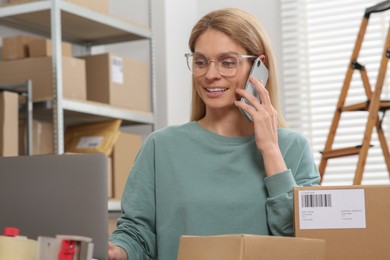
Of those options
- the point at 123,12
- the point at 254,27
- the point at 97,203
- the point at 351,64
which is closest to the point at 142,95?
the point at 123,12

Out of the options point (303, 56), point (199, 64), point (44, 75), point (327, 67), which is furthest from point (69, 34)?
point (199, 64)

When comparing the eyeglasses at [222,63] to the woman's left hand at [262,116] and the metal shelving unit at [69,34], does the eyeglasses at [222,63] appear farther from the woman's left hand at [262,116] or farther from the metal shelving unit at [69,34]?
the metal shelving unit at [69,34]

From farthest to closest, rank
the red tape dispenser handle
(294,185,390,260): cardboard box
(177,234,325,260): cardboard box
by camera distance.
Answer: (294,185,390,260): cardboard box → (177,234,325,260): cardboard box → the red tape dispenser handle

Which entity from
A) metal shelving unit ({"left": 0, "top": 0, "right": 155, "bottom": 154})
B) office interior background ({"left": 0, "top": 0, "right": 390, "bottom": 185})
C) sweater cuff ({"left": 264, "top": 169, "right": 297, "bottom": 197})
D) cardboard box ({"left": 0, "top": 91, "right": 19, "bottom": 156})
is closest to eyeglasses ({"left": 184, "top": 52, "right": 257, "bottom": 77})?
sweater cuff ({"left": 264, "top": 169, "right": 297, "bottom": 197})

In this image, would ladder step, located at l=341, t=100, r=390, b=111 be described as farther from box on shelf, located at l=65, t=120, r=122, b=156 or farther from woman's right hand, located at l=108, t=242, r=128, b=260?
woman's right hand, located at l=108, t=242, r=128, b=260

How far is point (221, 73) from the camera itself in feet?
5.92

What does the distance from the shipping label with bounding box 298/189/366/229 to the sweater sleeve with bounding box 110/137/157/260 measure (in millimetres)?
470

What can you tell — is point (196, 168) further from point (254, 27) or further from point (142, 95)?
point (142, 95)

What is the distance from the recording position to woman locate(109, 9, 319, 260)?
5.82ft

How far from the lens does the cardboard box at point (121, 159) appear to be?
380 centimetres

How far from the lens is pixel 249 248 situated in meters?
1.23

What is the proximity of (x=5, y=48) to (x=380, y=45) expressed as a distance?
6.50 feet

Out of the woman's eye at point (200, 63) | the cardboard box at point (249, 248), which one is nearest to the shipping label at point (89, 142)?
the woman's eye at point (200, 63)

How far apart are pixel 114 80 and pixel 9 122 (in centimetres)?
72
